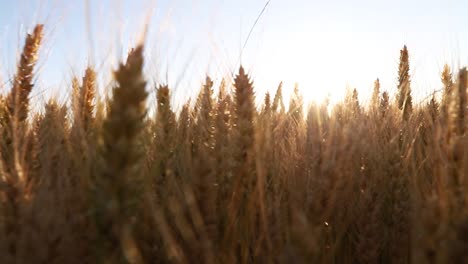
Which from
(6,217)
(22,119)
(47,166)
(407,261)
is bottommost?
(407,261)

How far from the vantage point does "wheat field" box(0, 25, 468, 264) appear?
0.80 meters

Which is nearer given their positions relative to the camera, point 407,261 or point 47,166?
point 47,166

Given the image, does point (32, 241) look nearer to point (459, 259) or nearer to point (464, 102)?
point (459, 259)

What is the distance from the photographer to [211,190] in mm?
952

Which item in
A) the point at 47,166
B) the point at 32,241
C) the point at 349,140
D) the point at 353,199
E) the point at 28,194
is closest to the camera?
the point at 32,241

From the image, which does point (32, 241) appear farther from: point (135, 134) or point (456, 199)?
point (456, 199)

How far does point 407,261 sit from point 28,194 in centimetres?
112

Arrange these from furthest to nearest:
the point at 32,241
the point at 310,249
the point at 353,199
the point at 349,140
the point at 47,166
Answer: the point at 353,199, the point at 349,140, the point at 47,166, the point at 32,241, the point at 310,249

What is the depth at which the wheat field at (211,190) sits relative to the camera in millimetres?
805

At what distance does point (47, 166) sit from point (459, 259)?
1.02 m

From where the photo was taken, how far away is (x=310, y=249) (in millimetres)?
703

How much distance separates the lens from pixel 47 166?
111cm

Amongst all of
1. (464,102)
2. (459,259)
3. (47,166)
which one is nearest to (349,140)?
(464,102)

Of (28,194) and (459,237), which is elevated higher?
(28,194)
